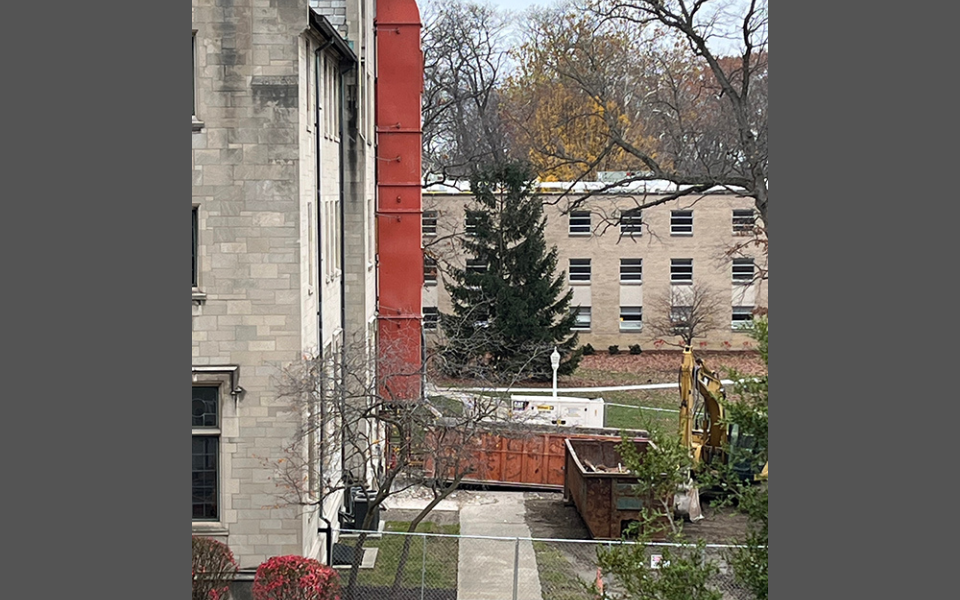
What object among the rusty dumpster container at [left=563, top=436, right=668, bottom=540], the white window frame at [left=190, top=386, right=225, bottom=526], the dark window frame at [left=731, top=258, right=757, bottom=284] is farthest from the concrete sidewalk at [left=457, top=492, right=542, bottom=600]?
the dark window frame at [left=731, top=258, right=757, bottom=284]

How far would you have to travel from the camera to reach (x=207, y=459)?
19.9 m

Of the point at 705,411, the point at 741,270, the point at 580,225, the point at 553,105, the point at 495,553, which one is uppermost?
the point at 553,105

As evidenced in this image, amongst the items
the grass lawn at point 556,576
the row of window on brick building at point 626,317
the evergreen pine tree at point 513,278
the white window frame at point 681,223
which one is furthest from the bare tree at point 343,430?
the white window frame at point 681,223

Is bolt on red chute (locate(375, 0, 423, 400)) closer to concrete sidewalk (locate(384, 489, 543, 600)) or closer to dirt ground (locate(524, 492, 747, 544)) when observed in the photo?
concrete sidewalk (locate(384, 489, 543, 600))

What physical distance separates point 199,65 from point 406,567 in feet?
33.5

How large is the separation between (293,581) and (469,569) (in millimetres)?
5973

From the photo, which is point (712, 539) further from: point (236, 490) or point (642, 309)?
point (642, 309)

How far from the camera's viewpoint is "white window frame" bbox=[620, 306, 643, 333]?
190 feet

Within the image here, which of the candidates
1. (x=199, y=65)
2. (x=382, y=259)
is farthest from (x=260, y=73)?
(x=382, y=259)

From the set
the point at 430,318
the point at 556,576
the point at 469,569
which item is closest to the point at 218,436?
the point at 469,569

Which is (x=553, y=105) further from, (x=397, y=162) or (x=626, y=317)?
(x=397, y=162)

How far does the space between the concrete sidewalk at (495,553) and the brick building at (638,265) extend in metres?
27.8

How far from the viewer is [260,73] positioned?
19.4 metres

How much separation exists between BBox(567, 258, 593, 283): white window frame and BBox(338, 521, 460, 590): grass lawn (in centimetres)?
3275
